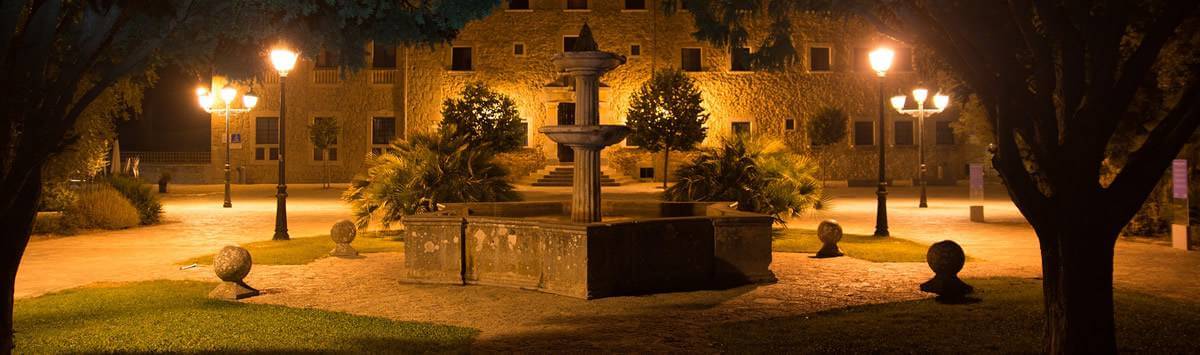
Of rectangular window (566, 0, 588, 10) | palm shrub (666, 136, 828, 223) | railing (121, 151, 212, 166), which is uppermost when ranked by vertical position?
rectangular window (566, 0, 588, 10)

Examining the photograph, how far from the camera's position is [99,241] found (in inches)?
699

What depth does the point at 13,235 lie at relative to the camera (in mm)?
6125

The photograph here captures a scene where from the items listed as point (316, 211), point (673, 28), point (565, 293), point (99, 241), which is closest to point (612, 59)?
point (565, 293)

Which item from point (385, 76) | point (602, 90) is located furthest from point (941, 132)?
point (385, 76)

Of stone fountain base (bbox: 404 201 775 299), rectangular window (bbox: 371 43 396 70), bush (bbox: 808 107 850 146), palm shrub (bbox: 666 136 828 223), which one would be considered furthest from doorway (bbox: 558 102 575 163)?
stone fountain base (bbox: 404 201 775 299)

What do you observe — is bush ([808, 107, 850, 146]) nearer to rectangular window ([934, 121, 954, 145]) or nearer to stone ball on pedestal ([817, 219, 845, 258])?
rectangular window ([934, 121, 954, 145])

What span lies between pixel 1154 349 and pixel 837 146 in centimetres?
3861

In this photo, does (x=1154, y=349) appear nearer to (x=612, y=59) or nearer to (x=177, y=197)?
(x=612, y=59)

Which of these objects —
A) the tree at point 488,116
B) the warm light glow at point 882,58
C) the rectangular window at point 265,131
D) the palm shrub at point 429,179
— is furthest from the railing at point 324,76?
the warm light glow at point 882,58

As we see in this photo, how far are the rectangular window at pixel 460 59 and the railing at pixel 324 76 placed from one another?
553 cm

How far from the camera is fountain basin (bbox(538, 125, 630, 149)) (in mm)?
10742

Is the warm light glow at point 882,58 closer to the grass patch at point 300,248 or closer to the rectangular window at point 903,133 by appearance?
the grass patch at point 300,248

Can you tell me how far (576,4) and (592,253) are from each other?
35.7m

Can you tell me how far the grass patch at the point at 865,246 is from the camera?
14.8m
